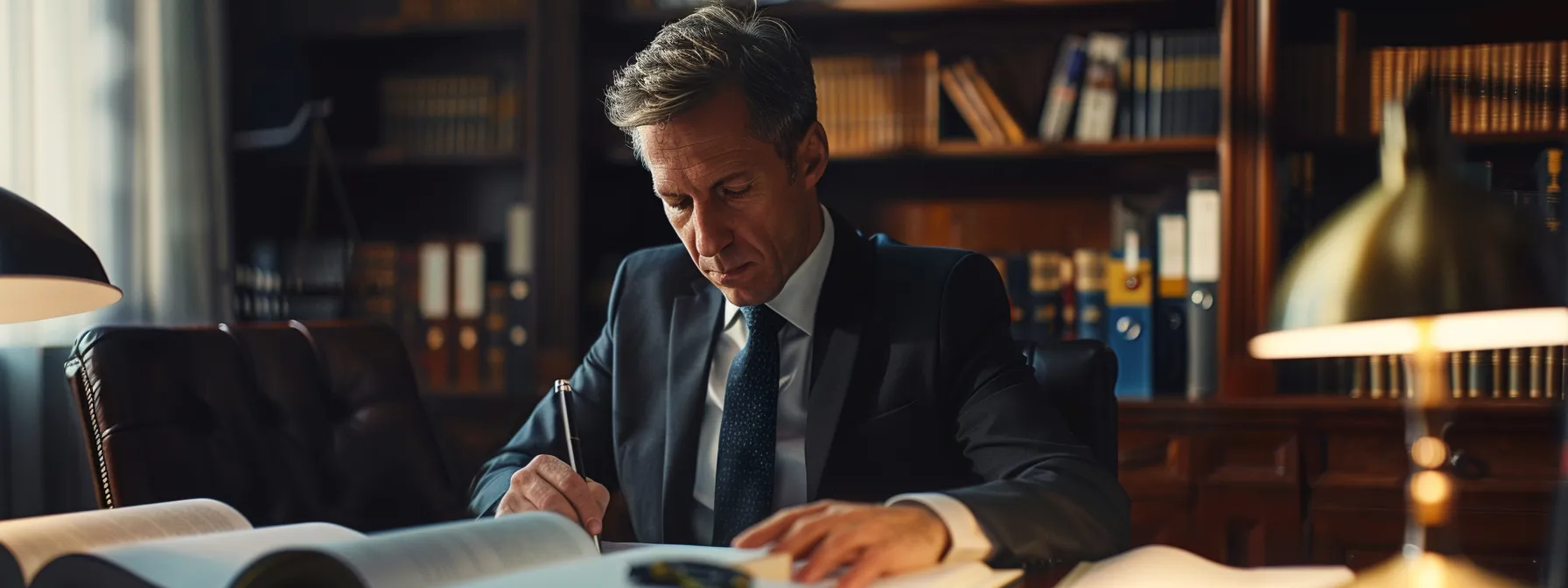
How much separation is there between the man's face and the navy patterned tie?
0.06m

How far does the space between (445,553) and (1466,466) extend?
218 centimetres

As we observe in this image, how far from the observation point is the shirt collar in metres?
1.46

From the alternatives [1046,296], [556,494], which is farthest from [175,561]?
[1046,296]

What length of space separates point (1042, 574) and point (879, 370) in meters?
0.47

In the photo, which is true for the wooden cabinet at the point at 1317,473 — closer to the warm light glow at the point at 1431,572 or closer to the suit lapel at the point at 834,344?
the suit lapel at the point at 834,344

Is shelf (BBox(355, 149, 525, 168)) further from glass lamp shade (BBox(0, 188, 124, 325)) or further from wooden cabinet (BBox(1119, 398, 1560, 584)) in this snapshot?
glass lamp shade (BBox(0, 188, 124, 325))

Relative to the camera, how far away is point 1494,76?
8.00 feet

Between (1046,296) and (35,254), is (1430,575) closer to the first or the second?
(35,254)

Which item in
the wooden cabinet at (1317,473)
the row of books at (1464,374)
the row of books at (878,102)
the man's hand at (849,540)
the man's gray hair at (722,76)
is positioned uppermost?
the row of books at (878,102)

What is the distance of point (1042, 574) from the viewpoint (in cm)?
96

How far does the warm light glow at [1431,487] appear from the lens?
0.85 metres

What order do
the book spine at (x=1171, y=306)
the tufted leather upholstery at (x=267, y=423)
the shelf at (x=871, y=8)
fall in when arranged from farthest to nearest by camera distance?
the shelf at (x=871, y=8) < the book spine at (x=1171, y=306) < the tufted leather upholstery at (x=267, y=423)

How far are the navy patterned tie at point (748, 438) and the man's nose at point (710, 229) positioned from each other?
4.5 inches

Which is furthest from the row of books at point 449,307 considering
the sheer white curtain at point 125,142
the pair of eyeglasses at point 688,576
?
the pair of eyeglasses at point 688,576
